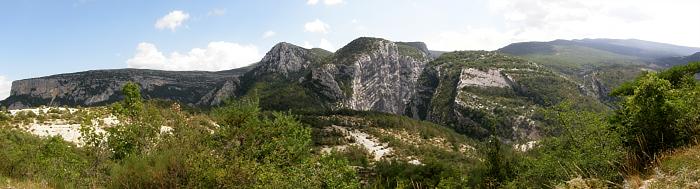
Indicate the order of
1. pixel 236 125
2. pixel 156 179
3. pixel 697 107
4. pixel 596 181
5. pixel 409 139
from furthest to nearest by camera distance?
pixel 409 139, pixel 236 125, pixel 697 107, pixel 156 179, pixel 596 181

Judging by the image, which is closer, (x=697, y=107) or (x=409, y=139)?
(x=697, y=107)

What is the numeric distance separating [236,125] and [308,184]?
8997mm

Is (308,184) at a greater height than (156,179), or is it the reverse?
(156,179)

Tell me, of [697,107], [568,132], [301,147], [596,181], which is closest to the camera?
[596,181]

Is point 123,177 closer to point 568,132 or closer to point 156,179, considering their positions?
point 156,179

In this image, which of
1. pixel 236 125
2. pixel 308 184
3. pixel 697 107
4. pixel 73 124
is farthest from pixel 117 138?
pixel 73 124

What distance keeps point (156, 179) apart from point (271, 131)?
11088 mm

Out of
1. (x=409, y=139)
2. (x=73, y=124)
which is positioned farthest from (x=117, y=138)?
(x=409, y=139)

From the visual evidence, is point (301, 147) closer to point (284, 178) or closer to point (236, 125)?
point (236, 125)

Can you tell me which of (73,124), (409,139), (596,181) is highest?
(596,181)

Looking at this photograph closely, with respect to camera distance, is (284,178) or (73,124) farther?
(73,124)

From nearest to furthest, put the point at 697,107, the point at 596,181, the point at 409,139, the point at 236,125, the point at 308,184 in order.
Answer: the point at 596,181, the point at 697,107, the point at 308,184, the point at 236,125, the point at 409,139

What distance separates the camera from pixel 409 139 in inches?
6107

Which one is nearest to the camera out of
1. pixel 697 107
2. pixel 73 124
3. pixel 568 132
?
pixel 697 107
